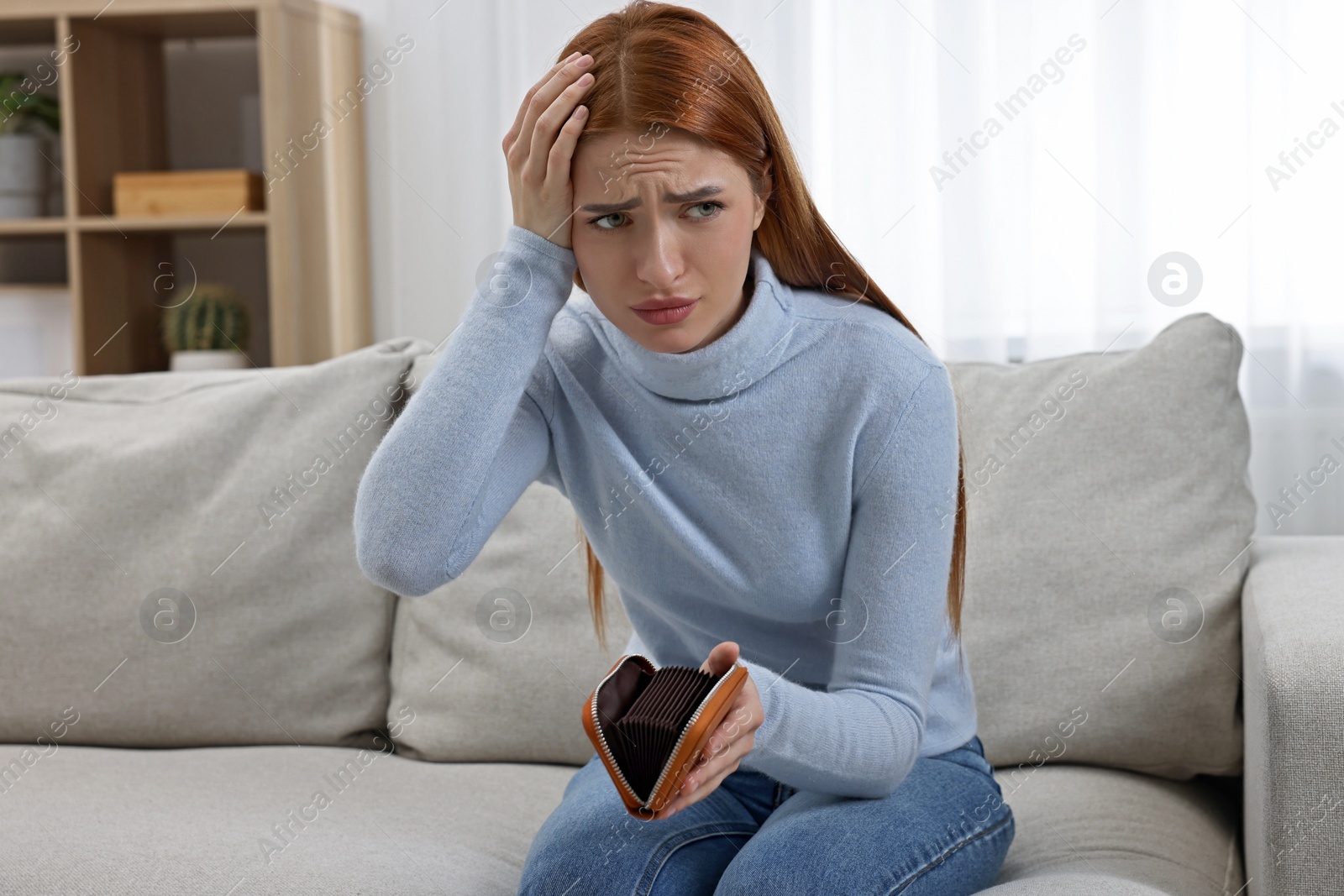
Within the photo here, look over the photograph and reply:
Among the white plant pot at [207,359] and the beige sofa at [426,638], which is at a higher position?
the white plant pot at [207,359]

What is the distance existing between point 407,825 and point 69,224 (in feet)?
5.72

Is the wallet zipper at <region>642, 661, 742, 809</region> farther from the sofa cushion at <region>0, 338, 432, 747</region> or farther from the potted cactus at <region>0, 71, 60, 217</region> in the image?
the potted cactus at <region>0, 71, 60, 217</region>

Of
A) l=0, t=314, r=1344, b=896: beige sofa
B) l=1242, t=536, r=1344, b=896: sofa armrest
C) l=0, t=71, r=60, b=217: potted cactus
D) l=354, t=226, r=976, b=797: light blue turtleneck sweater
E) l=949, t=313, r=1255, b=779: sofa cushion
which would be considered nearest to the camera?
l=1242, t=536, r=1344, b=896: sofa armrest

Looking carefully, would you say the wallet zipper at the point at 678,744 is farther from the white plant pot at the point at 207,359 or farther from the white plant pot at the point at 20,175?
the white plant pot at the point at 20,175

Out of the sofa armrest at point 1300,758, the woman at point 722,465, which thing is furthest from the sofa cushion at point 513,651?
the sofa armrest at point 1300,758

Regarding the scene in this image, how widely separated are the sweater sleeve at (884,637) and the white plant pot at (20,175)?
7.05 ft

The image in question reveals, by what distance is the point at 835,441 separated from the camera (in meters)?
0.98

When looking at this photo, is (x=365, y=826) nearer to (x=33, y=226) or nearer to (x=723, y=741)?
(x=723, y=741)

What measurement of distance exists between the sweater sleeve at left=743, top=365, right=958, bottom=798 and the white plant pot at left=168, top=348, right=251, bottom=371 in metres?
1.74

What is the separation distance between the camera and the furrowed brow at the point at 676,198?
2.92 feet

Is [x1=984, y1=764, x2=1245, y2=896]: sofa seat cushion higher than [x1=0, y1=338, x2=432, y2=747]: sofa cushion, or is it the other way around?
[x1=0, y1=338, x2=432, y2=747]: sofa cushion

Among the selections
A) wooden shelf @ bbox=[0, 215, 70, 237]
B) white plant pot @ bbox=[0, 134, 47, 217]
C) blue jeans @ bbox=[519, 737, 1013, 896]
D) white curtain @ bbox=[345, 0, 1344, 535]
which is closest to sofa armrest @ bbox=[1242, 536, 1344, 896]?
blue jeans @ bbox=[519, 737, 1013, 896]

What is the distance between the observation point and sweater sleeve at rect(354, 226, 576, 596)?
0.95 m

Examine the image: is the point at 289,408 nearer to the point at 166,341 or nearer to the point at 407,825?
the point at 407,825
